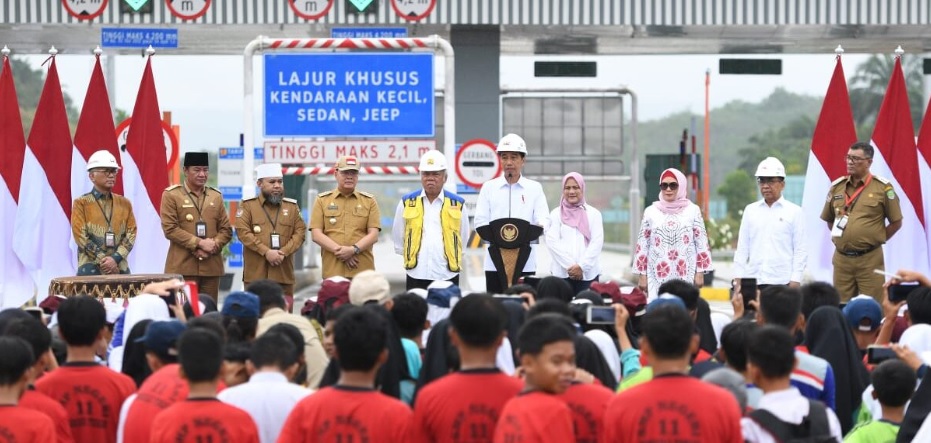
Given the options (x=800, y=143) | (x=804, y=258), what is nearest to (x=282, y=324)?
(x=804, y=258)

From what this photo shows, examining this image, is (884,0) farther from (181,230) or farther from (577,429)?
(577,429)

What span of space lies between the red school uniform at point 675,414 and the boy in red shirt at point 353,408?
79 cm

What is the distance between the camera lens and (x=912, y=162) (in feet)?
47.8

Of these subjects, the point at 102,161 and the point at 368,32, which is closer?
the point at 102,161

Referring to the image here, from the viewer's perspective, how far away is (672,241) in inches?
476

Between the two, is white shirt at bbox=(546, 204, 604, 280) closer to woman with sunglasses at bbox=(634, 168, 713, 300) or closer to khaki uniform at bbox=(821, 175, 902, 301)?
woman with sunglasses at bbox=(634, 168, 713, 300)

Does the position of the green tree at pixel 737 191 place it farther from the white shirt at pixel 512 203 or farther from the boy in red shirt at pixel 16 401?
the boy in red shirt at pixel 16 401

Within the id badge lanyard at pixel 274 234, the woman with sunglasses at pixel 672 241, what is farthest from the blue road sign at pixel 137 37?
the woman with sunglasses at pixel 672 241

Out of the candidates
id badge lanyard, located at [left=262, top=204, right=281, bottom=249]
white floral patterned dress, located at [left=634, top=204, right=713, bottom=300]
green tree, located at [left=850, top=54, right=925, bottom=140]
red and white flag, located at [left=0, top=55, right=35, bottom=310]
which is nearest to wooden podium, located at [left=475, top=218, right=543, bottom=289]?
white floral patterned dress, located at [left=634, top=204, right=713, bottom=300]

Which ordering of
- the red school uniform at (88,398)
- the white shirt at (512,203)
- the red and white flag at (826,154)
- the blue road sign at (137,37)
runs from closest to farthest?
the red school uniform at (88,398)
the white shirt at (512,203)
the red and white flag at (826,154)
the blue road sign at (137,37)

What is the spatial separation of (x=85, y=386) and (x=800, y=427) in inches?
119

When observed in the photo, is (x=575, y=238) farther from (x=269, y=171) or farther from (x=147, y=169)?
(x=147, y=169)

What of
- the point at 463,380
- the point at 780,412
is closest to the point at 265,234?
the point at 463,380

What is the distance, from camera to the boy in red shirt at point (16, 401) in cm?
549
